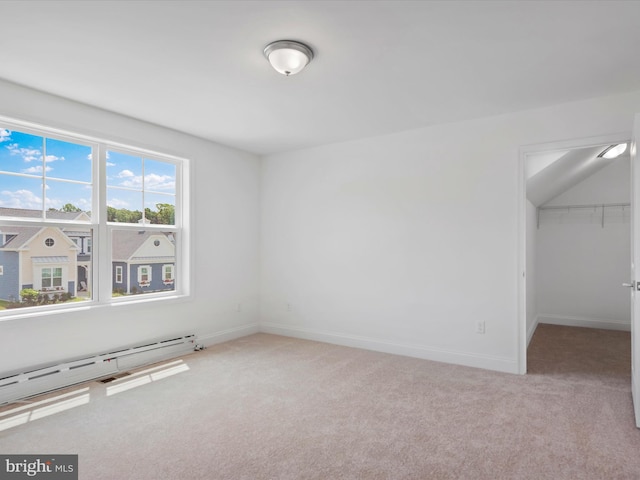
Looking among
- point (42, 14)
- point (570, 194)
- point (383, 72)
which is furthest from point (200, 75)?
point (570, 194)

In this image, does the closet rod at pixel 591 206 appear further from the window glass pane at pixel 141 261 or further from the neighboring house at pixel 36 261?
the neighboring house at pixel 36 261

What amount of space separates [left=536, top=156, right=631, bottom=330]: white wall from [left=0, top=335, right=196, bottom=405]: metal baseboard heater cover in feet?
17.0

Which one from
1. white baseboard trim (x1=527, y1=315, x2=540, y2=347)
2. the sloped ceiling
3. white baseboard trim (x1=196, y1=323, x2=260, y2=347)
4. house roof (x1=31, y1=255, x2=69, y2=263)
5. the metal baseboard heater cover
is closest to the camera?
the metal baseboard heater cover

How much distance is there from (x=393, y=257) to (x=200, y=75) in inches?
104

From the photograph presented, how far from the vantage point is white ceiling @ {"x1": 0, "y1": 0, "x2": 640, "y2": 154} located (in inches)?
81.0

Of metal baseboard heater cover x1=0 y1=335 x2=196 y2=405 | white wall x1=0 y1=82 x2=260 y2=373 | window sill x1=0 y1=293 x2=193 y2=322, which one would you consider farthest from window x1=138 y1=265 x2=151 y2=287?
metal baseboard heater cover x1=0 y1=335 x2=196 y2=405

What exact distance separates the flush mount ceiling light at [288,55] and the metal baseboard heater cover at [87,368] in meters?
2.93

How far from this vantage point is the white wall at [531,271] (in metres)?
4.92

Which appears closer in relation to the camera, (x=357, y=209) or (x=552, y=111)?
(x=552, y=111)

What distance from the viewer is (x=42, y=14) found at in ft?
6.81

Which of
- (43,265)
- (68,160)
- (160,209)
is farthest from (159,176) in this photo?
(43,265)

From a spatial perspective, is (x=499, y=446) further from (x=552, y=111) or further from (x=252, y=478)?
(x=552, y=111)

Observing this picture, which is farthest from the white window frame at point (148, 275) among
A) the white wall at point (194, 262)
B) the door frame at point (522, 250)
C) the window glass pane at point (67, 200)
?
the door frame at point (522, 250)

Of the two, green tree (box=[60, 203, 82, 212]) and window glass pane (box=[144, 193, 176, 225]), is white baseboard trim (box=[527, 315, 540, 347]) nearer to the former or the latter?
window glass pane (box=[144, 193, 176, 225])
